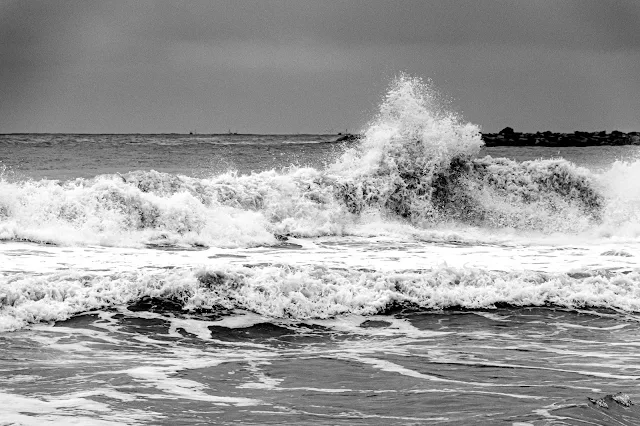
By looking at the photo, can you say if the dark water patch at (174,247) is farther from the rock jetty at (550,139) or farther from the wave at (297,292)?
the rock jetty at (550,139)

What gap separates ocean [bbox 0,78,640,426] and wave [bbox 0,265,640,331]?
0.03 meters

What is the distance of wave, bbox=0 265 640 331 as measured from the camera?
11047 mm

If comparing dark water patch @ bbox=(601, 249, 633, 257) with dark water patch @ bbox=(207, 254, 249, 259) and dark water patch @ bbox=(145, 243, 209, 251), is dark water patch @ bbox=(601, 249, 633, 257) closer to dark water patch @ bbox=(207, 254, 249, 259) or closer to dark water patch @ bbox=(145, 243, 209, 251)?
dark water patch @ bbox=(207, 254, 249, 259)

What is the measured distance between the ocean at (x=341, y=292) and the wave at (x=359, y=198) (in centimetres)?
5

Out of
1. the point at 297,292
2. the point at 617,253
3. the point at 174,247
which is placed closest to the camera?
the point at 297,292

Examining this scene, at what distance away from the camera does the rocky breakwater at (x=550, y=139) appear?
220 feet

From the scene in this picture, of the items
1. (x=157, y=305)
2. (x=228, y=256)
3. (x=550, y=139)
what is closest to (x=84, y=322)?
(x=157, y=305)

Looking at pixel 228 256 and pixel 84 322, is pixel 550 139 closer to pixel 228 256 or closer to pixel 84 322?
pixel 228 256

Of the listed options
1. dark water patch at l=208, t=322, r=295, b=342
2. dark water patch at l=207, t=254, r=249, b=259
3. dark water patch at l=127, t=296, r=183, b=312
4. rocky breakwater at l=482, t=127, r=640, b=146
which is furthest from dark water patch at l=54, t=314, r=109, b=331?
rocky breakwater at l=482, t=127, r=640, b=146

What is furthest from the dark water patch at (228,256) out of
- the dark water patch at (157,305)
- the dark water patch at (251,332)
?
the dark water patch at (251,332)

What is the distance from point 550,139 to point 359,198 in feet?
167

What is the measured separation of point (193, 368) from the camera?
859 cm

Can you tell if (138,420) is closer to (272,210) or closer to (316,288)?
(316,288)

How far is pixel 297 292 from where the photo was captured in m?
11.6
